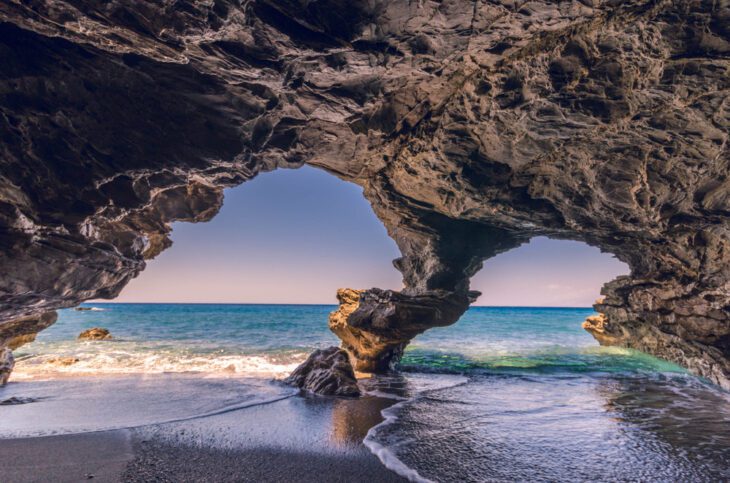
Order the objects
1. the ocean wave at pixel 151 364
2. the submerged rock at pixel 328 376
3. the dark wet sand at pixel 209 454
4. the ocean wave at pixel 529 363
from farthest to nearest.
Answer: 1. the ocean wave at pixel 529 363
2. the ocean wave at pixel 151 364
3. the submerged rock at pixel 328 376
4. the dark wet sand at pixel 209 454

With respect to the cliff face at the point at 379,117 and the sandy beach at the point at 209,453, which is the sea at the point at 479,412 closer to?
the sandy beach at the point at 209,453

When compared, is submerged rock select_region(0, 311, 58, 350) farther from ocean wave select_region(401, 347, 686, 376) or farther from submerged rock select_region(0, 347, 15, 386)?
ocean wave select_region(401, 347, 686, 376)

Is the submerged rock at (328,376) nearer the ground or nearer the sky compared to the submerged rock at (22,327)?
nearer the ground

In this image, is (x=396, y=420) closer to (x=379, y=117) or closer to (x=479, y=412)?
(x=479, y=412)

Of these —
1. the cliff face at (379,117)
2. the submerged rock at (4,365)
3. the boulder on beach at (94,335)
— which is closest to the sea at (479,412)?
the submerged rock at (4,365)

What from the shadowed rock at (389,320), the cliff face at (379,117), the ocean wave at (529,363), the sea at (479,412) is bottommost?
the ocean wave at (529,363)

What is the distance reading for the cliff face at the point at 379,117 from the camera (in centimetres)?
535

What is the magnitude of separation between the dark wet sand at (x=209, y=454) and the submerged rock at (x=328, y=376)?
280 centimetres

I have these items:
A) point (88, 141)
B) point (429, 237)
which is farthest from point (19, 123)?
point (429, 237)

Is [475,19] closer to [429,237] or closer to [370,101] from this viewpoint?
[370,101]

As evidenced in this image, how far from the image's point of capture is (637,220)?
9695mm

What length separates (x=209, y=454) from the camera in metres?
5.52

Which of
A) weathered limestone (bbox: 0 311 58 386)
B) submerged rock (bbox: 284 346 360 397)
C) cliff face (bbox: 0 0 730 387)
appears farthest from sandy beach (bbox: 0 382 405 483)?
weathered limestone (bbox: 0 311 58 386)

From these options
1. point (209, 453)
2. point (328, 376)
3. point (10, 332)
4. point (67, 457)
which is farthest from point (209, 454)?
point (10, 332)
